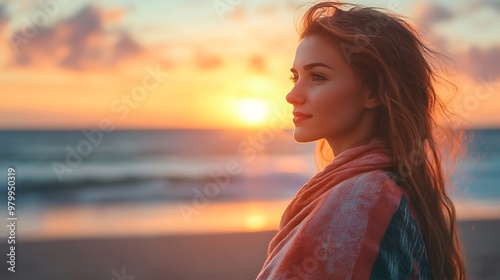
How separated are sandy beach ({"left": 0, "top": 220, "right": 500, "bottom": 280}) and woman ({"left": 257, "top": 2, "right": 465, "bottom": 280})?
13.7 feet

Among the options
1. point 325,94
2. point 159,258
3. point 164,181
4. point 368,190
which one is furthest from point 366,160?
point 164,181

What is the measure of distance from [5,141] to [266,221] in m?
14.5

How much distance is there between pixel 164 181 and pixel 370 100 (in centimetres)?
1062

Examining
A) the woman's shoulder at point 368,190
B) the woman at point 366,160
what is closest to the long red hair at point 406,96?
the woman at point 366,160

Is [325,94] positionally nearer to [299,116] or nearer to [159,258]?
[299,116]

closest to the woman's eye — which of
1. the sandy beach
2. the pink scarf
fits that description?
the pink scarf

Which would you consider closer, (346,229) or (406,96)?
(346,229)

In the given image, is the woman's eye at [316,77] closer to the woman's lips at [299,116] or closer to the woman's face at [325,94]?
the woman's face at [325,94]

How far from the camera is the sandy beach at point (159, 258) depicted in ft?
20.3

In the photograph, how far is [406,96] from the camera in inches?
80.8

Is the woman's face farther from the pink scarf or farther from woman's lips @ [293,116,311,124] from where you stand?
the pink scarf

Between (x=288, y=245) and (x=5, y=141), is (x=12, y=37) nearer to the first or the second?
(x=5, y=141)

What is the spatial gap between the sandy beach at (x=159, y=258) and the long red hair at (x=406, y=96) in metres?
4.13

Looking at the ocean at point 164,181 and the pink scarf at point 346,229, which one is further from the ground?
the ocean at point 164,181
